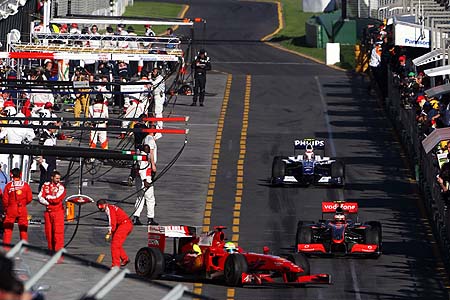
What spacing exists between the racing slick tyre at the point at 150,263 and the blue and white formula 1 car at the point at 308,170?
9.99 m

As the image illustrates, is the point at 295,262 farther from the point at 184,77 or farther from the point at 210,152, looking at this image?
the point at 184,77

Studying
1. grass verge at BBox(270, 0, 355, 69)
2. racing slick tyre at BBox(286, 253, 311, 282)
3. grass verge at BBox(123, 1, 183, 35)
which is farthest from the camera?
grass verge at BBox(123, 1, 183, 35)

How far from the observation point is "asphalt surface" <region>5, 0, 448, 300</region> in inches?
1023

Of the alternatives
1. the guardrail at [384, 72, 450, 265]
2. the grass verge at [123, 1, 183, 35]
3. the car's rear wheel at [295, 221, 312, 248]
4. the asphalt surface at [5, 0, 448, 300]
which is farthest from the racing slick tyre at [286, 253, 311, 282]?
the grass verge at [123, 1, 183, 35]

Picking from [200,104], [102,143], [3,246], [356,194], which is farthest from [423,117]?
[3,246]

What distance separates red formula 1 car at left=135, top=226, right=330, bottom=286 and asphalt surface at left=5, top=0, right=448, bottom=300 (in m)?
0.26

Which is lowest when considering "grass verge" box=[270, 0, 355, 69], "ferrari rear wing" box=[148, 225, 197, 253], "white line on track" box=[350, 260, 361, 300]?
"white line on track" box=[350, 260, 361, 300]

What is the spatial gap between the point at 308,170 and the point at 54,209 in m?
9.23

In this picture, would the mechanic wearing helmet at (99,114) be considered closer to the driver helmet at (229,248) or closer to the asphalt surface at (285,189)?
the asphalt surface at (285,189)

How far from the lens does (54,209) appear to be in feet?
91.2

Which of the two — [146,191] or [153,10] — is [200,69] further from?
[153,10]

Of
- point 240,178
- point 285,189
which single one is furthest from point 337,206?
point 240,178

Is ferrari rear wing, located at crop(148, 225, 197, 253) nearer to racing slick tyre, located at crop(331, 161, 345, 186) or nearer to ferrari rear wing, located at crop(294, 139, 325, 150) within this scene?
racing slick tyre, located at crop(331, 161, 345, 186)

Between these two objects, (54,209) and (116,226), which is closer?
(116,226)
